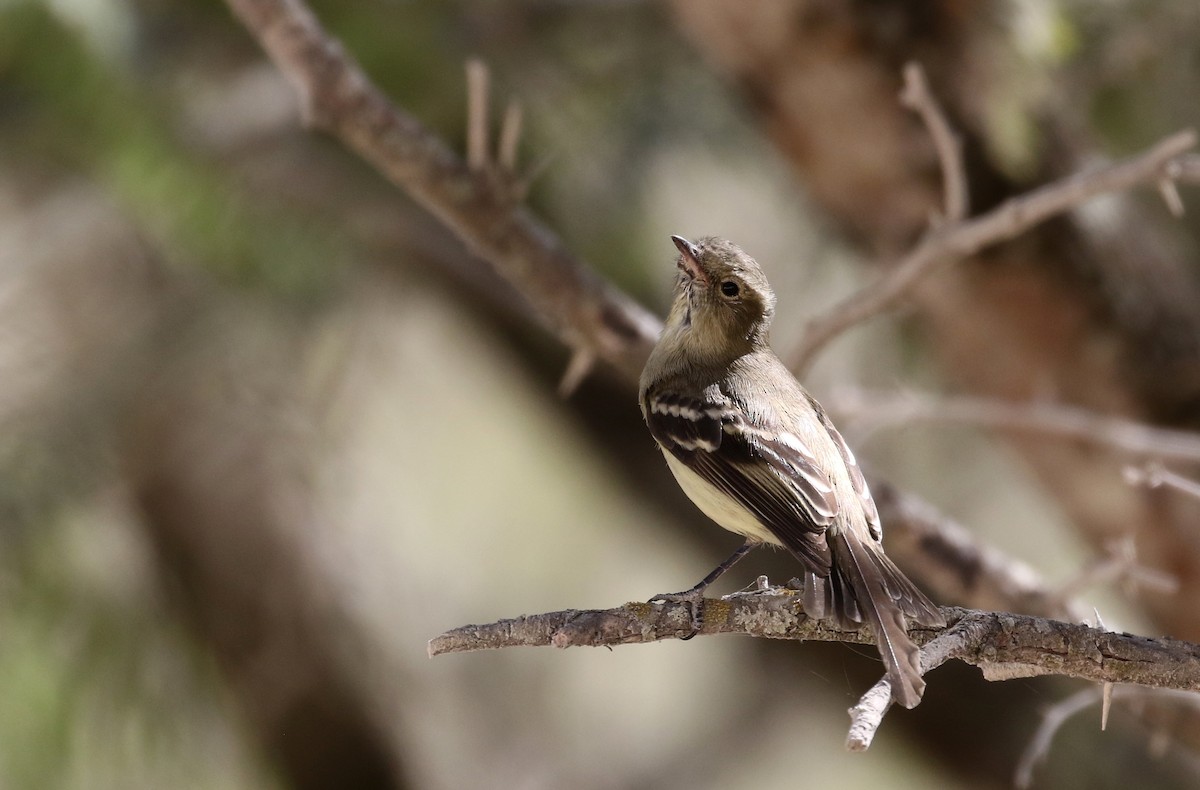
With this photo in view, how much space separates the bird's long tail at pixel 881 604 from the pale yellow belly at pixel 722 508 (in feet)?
0.56

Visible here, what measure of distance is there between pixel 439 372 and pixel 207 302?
2.96m

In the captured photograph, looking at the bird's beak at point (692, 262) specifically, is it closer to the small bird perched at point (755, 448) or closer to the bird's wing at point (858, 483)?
the small bird perched at point (755, 448)

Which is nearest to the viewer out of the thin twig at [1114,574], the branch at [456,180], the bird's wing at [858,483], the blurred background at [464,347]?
the bird's wing at [858,483]

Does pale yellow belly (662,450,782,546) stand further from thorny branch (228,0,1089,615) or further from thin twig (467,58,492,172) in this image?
thin twig (467,58,492,172)

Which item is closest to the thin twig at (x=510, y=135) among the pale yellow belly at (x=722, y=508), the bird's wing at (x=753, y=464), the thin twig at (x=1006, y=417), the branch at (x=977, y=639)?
the bird's wing at (x=753, y=464)

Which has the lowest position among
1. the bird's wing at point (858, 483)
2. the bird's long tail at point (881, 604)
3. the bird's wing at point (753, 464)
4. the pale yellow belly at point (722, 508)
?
the bird's long tail at point (881, 604)

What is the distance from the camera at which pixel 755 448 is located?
8.32 feet

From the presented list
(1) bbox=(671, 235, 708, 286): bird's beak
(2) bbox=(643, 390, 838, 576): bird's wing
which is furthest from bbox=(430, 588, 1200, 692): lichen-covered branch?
(1) bbox=(671, 235, 708, 286): bird's beak

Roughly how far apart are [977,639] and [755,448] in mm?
738

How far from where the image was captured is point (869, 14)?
13.0 feet

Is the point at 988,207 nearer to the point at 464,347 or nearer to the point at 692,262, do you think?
the point at 692,262

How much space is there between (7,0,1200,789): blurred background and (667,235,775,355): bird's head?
0.92m

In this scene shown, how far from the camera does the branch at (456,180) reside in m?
2.93

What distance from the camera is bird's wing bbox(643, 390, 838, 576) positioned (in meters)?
2.36
